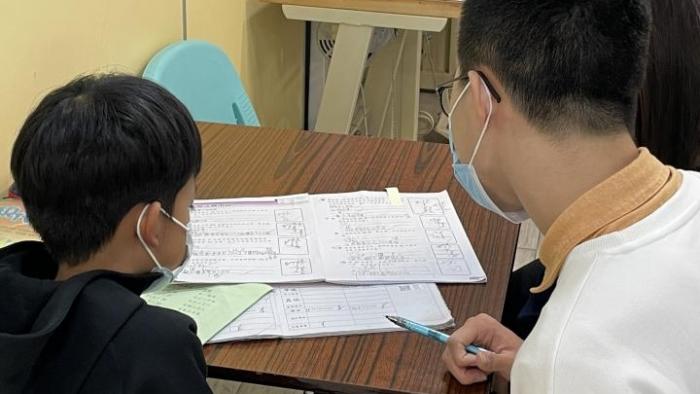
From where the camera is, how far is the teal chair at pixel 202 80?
1.97 metres

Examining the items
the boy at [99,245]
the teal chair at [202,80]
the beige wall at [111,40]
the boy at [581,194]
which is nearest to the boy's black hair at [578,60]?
the boy at [581,194]

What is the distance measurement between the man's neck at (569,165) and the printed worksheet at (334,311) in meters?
0.22

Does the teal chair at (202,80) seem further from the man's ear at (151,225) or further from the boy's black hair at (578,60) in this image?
the boy's black hair at (578,60)

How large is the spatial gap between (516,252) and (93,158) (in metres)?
1.33

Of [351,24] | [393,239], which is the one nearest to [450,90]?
[393,239]

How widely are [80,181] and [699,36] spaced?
89 centimetres

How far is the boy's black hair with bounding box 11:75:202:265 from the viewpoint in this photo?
0.92 m

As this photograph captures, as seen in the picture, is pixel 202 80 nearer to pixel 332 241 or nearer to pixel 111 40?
pixel 111 40

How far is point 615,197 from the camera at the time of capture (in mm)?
935

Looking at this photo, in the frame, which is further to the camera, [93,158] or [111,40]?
[111,40]

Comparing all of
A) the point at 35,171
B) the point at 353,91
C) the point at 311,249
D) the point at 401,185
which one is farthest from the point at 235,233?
the point at 353,91

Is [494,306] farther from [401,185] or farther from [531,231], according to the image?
[531,231]

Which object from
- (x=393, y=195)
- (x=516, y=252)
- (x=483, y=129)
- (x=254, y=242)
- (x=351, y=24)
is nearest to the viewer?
(x=483, y=129)

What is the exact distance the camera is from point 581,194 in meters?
0.98
